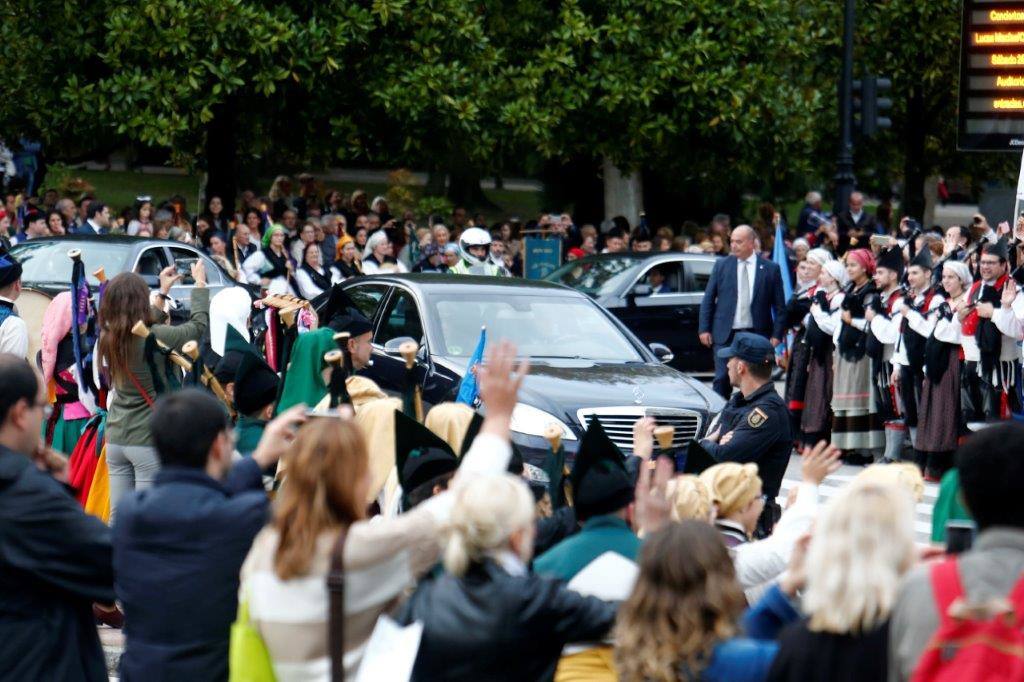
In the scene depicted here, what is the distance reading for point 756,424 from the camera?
806cm

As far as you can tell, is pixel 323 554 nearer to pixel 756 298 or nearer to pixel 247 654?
pixel 247 654

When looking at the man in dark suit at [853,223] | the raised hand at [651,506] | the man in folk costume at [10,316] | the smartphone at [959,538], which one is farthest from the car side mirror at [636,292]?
the smartphone at [959,538]

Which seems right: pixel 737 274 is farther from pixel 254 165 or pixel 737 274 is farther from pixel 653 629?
pixel 254 165

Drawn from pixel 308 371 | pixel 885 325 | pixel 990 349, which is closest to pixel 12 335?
pixel 308 371

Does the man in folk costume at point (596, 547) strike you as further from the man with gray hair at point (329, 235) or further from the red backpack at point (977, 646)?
the man with gray hair at point (329, 235)

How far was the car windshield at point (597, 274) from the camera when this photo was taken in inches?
763

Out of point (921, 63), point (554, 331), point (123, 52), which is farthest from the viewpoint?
point (921, 63)

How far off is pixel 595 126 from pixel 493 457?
64.8ft

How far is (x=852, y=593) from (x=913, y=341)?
32.3 ft

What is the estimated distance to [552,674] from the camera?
4.52 m

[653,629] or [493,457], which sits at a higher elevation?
[493,457]

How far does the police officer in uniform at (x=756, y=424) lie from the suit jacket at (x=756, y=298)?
6.23 meters

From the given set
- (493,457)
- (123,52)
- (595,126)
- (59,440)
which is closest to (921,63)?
(595,126)

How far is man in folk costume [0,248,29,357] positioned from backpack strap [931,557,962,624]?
240 inches
